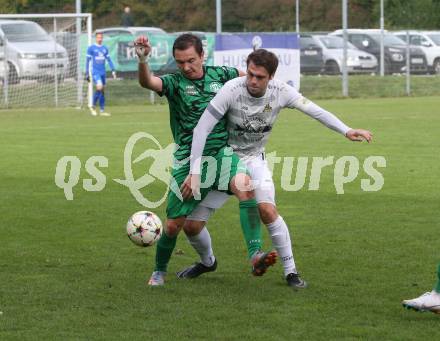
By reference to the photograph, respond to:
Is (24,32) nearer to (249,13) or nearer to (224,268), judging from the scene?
(249,13)

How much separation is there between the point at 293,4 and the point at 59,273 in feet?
137

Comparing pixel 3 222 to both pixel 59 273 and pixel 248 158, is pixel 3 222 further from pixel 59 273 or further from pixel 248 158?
pixel 248 158

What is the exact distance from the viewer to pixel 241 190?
815cm

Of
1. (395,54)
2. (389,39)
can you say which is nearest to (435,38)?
(389,39)

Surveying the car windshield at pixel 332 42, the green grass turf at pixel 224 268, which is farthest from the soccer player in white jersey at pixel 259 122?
the car windshield at pixel 332 42

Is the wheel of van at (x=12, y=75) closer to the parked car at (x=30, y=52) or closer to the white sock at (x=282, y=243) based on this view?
the parked car at (x=30, y=52)

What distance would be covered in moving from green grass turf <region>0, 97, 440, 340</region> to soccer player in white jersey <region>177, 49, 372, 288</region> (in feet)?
1.28

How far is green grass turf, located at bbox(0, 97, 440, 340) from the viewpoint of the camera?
679 cm

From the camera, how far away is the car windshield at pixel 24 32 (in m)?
32.6

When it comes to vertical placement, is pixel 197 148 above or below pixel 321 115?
below

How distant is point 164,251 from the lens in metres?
8.26

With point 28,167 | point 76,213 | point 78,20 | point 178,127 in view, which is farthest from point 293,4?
point 178,127

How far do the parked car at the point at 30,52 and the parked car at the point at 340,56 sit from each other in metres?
9.39

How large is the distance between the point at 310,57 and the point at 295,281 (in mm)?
29481
